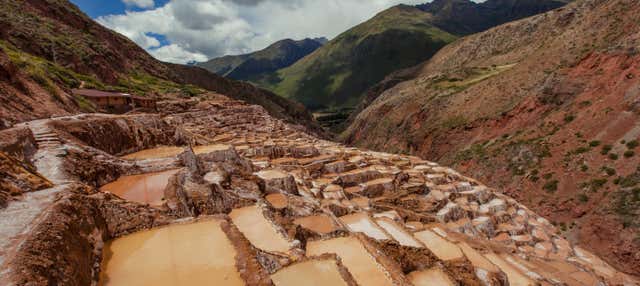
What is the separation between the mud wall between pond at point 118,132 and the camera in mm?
10102

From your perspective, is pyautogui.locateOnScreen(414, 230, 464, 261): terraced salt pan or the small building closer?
pyautogui.locateOnScreen(414, 230, 464, 261): terraced salt pan

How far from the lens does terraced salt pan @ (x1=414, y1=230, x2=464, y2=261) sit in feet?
38.0

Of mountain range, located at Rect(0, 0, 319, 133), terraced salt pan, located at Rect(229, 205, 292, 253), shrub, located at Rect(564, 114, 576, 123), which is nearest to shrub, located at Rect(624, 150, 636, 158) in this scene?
shrub, located at Rect(564, 114, 576, 123)

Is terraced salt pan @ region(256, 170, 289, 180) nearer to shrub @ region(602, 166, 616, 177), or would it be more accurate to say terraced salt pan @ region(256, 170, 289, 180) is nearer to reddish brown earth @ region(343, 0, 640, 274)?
reddish brown earth @ region(343, 0, 640, 274)

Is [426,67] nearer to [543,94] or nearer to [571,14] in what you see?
[571,14]

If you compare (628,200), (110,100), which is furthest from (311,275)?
(628,200)

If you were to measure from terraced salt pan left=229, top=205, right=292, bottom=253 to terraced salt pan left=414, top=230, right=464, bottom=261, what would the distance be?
265 inches

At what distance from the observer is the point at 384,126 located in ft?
254

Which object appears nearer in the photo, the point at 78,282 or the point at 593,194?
the point at 78,282

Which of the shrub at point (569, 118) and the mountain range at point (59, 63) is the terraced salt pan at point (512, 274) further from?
the shrub at point (569, 118)

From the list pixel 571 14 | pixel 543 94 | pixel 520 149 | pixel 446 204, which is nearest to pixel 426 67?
pixel 571 14

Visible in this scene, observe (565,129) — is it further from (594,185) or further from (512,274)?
(512,274)

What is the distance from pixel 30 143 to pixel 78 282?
623 centimetres

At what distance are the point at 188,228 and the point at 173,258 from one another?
103cm
